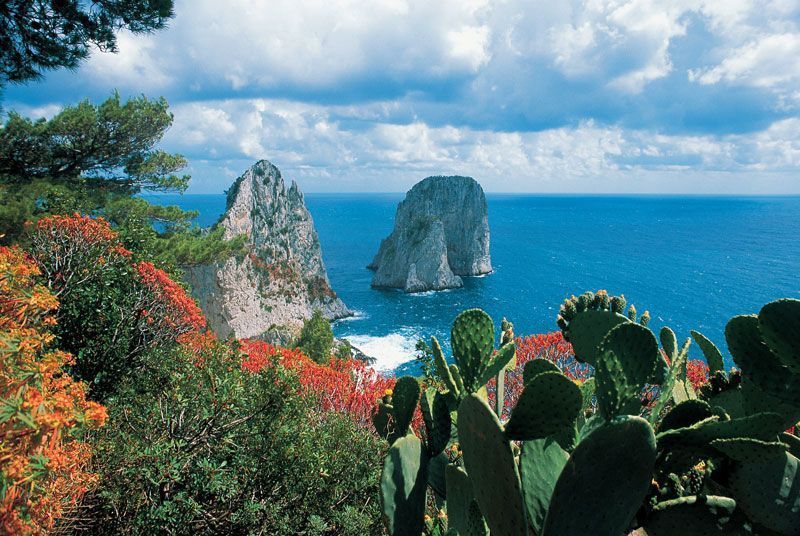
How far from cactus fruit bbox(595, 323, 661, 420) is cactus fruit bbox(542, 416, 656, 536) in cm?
11

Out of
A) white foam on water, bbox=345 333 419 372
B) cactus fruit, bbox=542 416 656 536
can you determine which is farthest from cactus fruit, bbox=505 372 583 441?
white foam on water, bbox=345 333 419 372

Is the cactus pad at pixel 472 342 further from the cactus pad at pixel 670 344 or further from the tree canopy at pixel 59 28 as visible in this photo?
the tree canopy at pixel 59 28

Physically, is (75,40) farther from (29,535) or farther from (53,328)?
(29,535)

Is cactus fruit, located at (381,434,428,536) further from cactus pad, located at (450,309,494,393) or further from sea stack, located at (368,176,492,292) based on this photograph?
sea stack, located at (368,176,492,292)

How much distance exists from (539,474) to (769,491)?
731 millimetres

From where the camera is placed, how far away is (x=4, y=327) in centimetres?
307

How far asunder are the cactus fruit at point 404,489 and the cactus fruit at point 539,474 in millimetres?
624

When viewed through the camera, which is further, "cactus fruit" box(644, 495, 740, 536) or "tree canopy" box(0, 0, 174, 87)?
"tree canopy" box(0, 0, 174, 87)

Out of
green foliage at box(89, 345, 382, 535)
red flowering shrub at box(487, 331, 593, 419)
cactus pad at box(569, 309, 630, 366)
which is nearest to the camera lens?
cactus pad at box(569, 309, 630, 366)

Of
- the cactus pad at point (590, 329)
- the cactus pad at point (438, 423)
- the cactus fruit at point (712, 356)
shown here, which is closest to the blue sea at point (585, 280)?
the cactus pad at point (438, 423)

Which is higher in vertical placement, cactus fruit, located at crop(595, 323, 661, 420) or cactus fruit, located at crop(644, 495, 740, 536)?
cactus fruit, located at crop(595, 323, 661, 420)

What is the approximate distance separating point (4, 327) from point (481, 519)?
3058 millimetres

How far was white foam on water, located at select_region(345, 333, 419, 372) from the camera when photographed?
4092 cm

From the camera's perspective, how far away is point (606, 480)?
4.69ft
